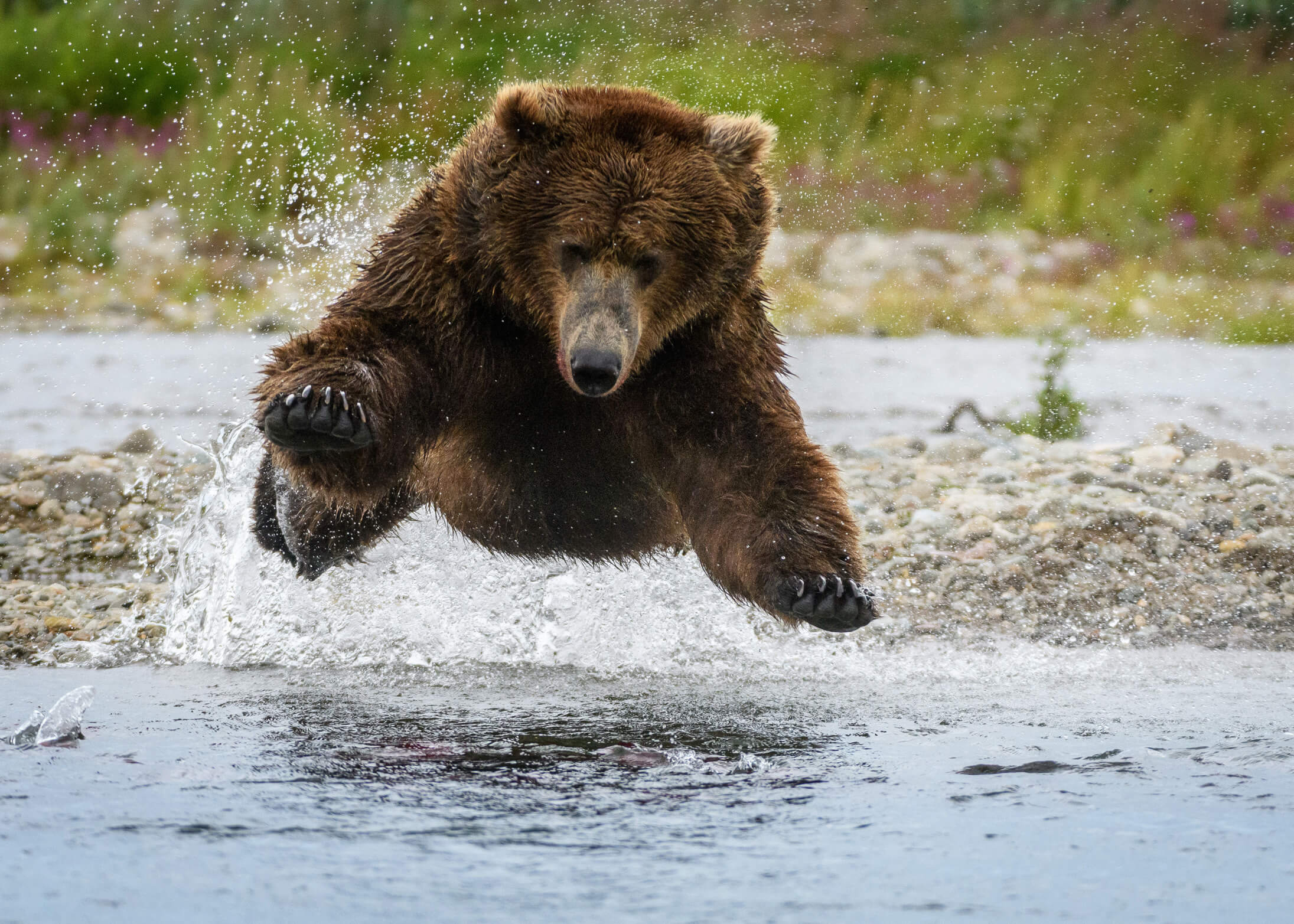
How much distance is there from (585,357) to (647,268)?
0.42 metres

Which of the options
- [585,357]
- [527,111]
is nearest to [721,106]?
[527,111]

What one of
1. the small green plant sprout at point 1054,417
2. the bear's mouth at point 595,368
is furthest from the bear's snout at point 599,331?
the small green plant sprout at point 1054,417

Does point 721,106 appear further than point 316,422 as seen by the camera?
Yes

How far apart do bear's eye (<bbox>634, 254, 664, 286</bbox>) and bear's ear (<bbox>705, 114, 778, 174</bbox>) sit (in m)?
0.31

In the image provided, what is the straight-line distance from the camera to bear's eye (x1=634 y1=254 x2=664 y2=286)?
148 inches

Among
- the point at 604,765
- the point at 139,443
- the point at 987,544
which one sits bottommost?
the point at 604,765

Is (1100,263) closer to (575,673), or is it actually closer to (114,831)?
(575,673)

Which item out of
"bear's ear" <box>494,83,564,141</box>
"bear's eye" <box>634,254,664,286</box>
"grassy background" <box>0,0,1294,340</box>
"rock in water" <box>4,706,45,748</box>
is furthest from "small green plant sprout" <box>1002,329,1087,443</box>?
"grassy background" <box>0,0,1294,340</box>

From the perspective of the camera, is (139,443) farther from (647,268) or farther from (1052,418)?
(1052,418)

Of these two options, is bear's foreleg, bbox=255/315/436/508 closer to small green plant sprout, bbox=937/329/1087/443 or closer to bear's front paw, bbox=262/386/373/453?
bear's front paw, bbox=262/386/373/453

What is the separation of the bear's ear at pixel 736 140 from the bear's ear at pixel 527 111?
37 cm

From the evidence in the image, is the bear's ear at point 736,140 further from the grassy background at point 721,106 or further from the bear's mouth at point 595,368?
the grassy background at point 721,106

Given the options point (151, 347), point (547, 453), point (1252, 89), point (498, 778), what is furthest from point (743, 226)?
point (1252, 89)

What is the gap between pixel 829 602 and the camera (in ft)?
12.2
